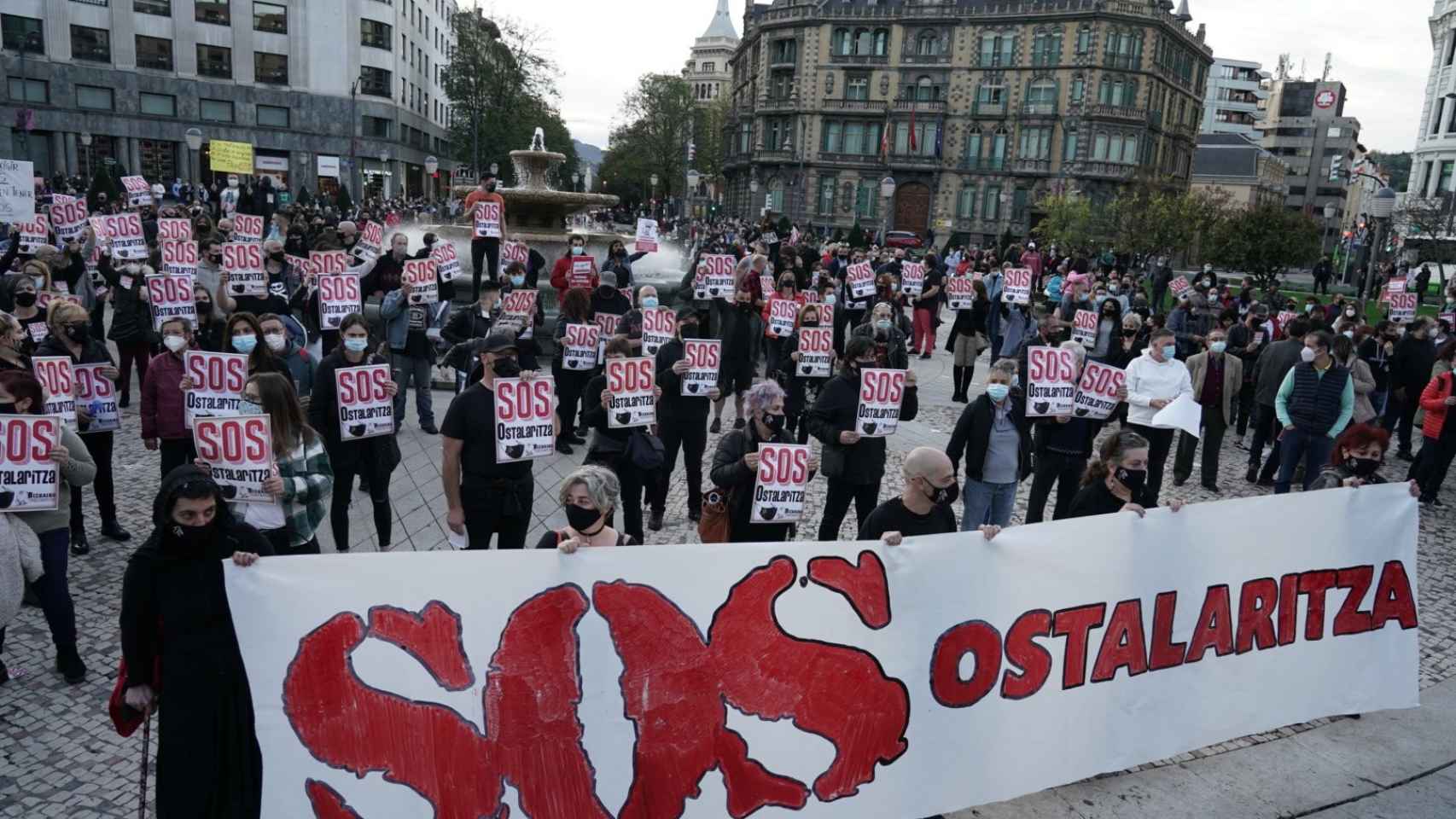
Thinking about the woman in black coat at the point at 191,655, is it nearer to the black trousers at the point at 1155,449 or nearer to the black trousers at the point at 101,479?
the black trousers at the point at 101,479

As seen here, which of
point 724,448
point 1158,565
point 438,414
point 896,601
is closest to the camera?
point 896,601

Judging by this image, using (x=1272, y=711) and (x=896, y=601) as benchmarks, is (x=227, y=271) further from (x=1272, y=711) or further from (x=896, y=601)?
(x=1272, y=711)

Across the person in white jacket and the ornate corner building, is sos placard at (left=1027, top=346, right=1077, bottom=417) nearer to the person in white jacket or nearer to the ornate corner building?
the person in white jacket

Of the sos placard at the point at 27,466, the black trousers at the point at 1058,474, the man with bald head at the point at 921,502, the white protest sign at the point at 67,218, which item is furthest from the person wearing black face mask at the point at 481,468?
the white protest sign at the point at 67,218

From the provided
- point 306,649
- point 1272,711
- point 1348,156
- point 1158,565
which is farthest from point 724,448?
point 1348,156

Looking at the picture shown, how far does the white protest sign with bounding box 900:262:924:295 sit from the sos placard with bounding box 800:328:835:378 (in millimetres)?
8360

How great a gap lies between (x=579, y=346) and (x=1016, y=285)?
28.3ft

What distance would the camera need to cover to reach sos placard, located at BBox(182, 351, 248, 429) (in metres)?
6.79

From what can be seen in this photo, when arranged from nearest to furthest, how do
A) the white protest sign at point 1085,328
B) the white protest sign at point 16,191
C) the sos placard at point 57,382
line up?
1. the sos placard at point 57,382
2. the white protest sign at point 16,191
3. the white protest sign at point 1085,328

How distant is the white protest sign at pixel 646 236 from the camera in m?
19.2

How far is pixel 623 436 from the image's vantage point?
7.45 m

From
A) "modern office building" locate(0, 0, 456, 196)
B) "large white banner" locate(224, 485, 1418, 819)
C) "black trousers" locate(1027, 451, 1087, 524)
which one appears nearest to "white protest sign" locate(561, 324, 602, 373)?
"black trousers" locate(1027, 451, 1087, 524)

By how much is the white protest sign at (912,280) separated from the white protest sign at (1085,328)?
5.05 m

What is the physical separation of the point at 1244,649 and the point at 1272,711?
0.44m
